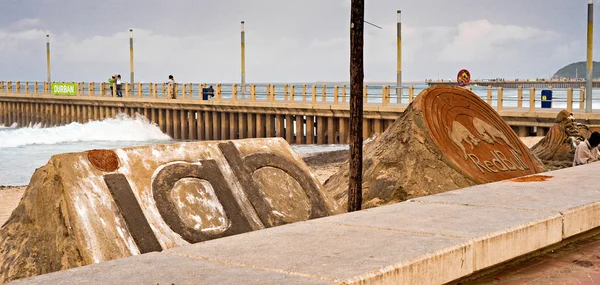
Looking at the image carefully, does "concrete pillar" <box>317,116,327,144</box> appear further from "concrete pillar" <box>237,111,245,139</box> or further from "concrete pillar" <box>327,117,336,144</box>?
"concrete pillar" <box>237,111,245,139</box>

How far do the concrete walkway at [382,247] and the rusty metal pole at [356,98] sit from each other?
1.75 metres

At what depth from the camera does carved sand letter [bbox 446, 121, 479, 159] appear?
11312mm

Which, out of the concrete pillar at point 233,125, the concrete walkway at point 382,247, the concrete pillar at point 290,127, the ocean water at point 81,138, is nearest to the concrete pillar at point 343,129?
the concrete pillar at point 290,127

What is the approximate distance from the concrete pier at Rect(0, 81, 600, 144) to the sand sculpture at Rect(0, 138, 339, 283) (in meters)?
19.9

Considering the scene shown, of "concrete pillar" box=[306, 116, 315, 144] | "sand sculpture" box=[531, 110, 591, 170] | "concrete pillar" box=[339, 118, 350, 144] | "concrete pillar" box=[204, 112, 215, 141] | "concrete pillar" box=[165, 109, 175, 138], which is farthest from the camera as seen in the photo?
"concrete pillar" box=[165, 109, 175, 138]

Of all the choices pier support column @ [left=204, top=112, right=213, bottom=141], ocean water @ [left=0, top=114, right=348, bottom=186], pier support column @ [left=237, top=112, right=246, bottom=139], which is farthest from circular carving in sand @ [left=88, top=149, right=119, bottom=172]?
pier support column @ [left=204, top=112, right=213, bottom=141]

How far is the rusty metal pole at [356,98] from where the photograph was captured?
940 centimetres

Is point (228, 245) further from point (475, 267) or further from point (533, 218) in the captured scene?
point (533, 218)

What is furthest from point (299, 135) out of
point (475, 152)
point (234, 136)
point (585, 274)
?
point (585, 274)

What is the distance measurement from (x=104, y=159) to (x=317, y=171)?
1743 cm

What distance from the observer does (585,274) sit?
19.2 feet

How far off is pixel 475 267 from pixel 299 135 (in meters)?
32.8

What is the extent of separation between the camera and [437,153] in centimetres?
1092

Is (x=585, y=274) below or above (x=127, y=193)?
below
